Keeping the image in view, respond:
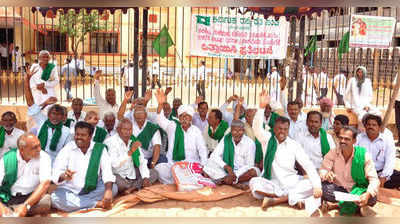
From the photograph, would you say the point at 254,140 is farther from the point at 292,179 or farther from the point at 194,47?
the point at 194,47

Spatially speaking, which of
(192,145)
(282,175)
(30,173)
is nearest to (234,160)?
(192,145)

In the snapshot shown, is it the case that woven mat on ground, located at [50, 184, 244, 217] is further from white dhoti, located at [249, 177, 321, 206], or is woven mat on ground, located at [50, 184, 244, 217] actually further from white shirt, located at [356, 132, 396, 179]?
white shirt, located at [356, 132, 396, 179]

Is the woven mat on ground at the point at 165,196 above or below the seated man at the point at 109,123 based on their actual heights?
below

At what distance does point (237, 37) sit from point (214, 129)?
1504mm

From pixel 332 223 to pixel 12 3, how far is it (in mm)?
2273

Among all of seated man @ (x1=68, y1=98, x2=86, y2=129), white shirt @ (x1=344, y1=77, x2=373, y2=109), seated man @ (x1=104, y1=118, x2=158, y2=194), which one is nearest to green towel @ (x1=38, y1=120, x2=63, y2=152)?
seated man @ (x1=68, y1=98, x2=86, y2=129)

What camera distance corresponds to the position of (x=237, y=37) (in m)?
6.07

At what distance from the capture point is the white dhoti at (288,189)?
4.23 meters

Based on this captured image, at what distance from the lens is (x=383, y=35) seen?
24.5 feet

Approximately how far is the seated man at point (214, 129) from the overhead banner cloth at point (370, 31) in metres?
3.34

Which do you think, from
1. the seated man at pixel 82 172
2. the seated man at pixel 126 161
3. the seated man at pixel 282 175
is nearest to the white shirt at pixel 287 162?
the seated man at pixel 282 175

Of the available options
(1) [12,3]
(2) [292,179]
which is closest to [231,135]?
(2) [292,179]

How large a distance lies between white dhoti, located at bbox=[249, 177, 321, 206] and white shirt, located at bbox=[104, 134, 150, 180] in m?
1.25

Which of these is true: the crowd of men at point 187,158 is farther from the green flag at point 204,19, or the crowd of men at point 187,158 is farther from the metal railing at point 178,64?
the metal railing at point 178,64
